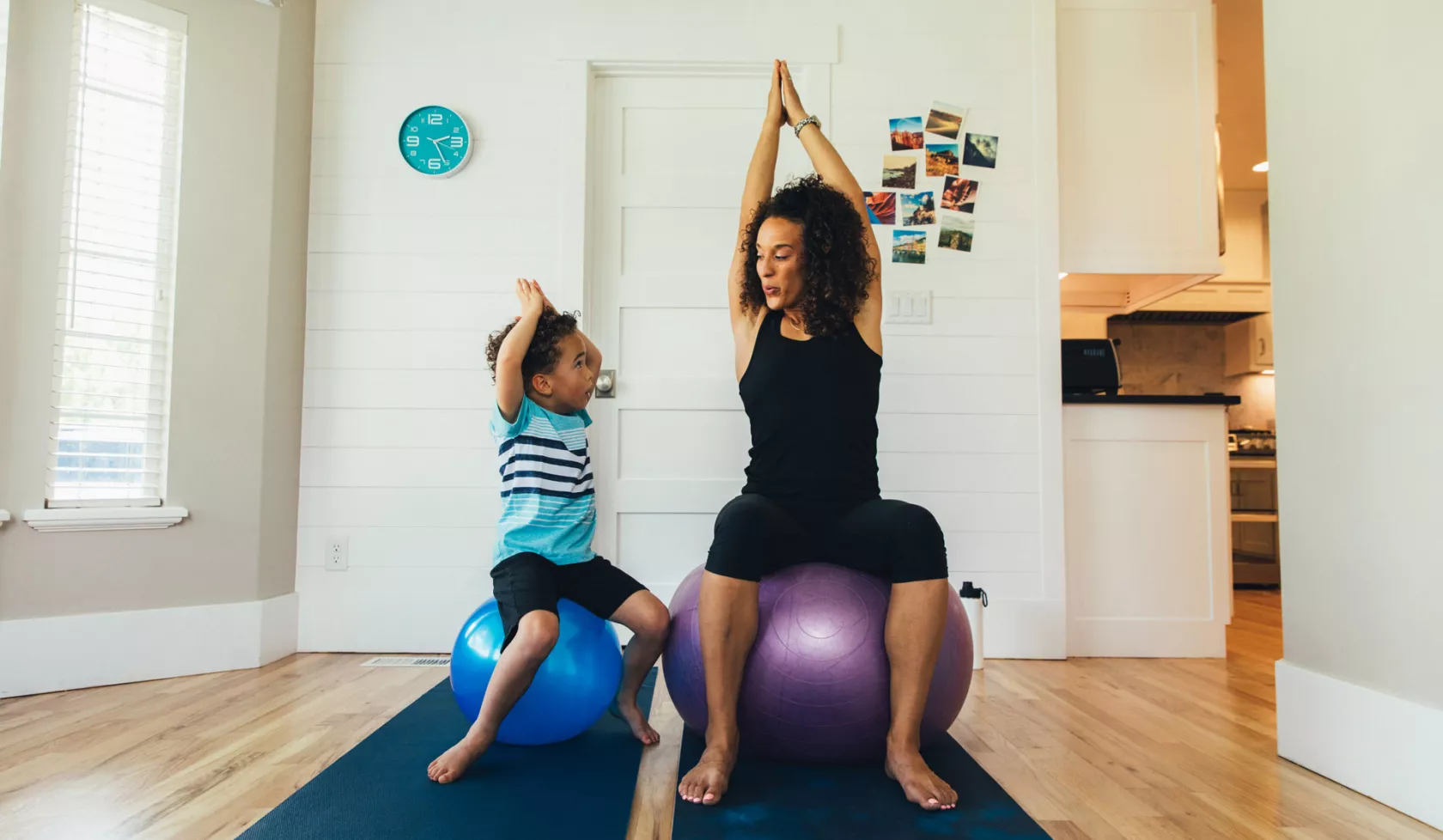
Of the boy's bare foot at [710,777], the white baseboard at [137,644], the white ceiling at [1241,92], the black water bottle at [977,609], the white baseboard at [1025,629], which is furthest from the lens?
the white ceiling at [1241,92]

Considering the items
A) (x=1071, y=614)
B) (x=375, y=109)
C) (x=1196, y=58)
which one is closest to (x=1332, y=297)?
(x=1071, y=614)

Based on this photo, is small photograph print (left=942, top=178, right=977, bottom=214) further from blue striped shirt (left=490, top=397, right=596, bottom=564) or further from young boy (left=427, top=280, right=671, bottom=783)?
blue striped shirt (left=490, top=397, right=596, bottom=564)

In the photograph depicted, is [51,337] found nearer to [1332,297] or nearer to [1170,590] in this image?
[1332,297]

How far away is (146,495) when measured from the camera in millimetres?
2475

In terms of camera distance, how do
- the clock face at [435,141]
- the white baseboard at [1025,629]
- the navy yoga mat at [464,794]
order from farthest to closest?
the clock face at [435,141], the white baseboard at [1025,629], the navy yoga mat at [464,794]

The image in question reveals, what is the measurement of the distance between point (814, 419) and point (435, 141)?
1.93 metres

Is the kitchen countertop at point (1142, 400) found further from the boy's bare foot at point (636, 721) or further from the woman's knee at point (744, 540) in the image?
the boy's bare foot at point (636, 721)

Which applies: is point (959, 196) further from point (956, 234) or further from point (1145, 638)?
point (1145, 638)

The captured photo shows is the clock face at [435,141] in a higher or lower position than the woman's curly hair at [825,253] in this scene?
higher

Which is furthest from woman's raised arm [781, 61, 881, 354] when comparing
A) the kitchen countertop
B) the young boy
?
the kitchen countertop

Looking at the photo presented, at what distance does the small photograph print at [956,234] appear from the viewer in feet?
9.48

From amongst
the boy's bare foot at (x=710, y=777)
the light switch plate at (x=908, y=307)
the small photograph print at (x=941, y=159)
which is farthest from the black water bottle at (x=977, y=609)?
the small photograph print at (x=941, y=159)

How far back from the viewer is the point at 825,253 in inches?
70.5

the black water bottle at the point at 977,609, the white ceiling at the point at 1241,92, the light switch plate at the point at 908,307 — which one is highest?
the white ceiling at the point at 1241,92
